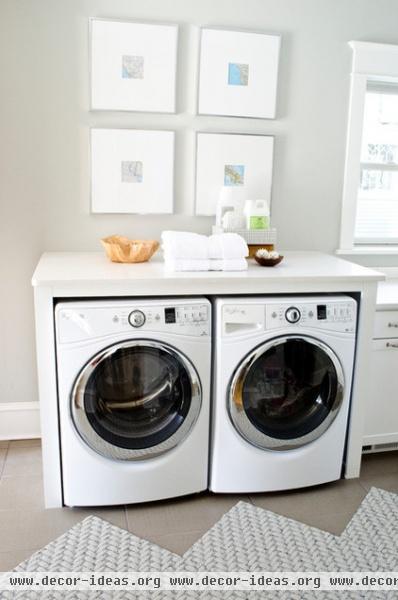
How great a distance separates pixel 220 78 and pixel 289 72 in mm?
372

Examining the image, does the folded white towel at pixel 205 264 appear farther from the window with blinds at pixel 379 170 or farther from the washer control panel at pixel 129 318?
the window with blinds at pixel 379 170

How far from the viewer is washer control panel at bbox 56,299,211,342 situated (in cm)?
204

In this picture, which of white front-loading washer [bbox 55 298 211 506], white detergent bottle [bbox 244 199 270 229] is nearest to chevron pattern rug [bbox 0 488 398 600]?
white front-loading washer [bbox 55 298 211 506]

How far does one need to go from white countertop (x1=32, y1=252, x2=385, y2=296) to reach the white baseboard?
2.79 ft

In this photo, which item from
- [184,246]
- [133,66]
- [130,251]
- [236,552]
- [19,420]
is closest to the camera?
[236,552]

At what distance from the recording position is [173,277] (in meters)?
2.13

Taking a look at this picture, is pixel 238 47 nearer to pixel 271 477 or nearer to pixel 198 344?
pixel 198 344

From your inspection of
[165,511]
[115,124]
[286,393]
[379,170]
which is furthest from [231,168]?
[165,511]

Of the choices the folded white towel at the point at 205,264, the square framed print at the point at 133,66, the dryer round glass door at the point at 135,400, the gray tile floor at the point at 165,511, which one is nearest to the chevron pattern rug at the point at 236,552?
the gray tile floor at the point at 165,511

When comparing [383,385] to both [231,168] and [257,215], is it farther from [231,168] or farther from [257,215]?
[231,168]

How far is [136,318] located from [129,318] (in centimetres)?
3

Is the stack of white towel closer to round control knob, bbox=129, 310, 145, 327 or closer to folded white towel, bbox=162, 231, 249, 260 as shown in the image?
folded white towel, bbox=162, 231, 249, 260

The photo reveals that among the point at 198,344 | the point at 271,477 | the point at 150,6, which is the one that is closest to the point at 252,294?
the point at 198,344

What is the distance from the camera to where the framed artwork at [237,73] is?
2.67 m
